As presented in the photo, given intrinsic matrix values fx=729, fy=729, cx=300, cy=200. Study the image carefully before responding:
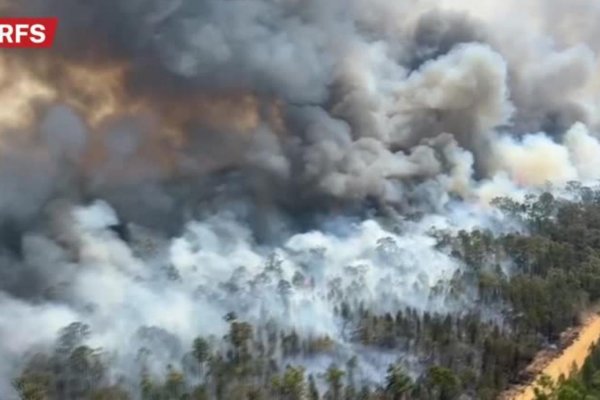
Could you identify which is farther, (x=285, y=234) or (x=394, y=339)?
(x=285, y=234)

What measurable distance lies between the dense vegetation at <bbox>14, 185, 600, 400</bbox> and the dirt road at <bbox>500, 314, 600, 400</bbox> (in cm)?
93

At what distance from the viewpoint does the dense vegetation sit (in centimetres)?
3688

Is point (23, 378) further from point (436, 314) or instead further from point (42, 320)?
point (436, 314)

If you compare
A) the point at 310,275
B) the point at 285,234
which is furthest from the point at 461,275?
the point at 285,234

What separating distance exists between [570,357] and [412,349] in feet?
34.1

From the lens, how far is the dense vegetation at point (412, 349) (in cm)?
3688

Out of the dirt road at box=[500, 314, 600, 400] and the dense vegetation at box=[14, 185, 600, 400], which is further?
the dirt road at box=[500, 314, 600, 400]

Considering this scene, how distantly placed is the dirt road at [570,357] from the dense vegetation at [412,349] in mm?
928

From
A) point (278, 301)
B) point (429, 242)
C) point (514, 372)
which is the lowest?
point (514, 372)

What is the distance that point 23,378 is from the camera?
122 ft

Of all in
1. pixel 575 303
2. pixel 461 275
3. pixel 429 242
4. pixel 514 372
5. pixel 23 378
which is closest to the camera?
pixel 23 378

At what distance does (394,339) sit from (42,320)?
2258 centimetres

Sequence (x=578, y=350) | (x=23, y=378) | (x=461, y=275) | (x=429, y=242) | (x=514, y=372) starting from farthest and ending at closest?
(x=429, y=242) → (x=461, y=275) → (x=578, y=350) → (x=514, y=372) → (x=23, y=378)

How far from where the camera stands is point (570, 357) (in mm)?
45906
